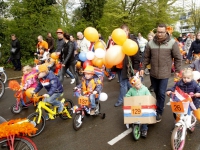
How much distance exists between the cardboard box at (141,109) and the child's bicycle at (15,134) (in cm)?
174

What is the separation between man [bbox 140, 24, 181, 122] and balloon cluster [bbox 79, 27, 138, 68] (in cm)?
39

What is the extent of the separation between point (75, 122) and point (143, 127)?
1.38 meters

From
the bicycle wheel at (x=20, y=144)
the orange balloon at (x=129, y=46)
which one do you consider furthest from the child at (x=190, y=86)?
the bicycle wheel at (x=20, y=144)

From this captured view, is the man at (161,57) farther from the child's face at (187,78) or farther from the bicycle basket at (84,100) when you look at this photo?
the bicycle basket at (84,100)

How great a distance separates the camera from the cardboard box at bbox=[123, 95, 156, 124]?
11.8ft

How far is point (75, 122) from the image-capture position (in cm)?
421

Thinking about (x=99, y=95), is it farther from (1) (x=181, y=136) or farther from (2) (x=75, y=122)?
(1) (x=181, y=136)

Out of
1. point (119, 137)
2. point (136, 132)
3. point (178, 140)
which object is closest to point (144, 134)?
point (136, 132)

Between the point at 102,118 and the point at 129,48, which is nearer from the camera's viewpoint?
the point at 129,48

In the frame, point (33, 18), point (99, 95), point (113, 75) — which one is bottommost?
point (113, 75)

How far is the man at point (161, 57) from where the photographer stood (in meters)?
3.85

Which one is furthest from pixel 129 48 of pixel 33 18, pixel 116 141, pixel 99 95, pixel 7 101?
pixel 33 18

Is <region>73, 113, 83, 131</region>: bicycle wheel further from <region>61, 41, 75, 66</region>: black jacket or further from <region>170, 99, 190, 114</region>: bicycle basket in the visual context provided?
<region>61, 41, 75, 66</region>: black jacket

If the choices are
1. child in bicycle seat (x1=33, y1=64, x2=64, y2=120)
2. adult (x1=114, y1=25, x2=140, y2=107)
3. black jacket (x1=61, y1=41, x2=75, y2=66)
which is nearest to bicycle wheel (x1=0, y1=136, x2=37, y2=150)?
Result: child in bicycle seat (x1=33, y1=64, x2=64, y2=120)
